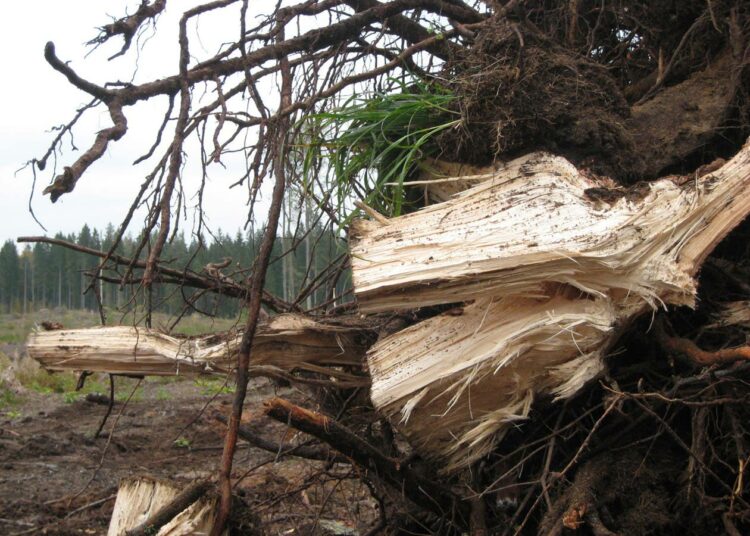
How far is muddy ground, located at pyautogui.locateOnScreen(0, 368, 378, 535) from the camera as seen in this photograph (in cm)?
380

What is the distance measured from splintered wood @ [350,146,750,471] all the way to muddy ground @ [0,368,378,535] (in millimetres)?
907

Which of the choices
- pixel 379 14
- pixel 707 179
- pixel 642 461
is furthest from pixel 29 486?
pixel 707 179

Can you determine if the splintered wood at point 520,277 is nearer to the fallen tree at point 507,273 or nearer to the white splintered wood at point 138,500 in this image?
the fallen tree at point 507,273

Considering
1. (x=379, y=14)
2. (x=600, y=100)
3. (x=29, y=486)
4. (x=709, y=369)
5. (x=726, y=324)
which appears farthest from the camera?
(x=29, y=486)

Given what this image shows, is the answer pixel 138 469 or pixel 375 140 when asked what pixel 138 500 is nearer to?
pixel 375 140

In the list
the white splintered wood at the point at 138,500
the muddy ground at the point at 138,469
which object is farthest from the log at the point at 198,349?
the white splintered wood at the point at 138,500

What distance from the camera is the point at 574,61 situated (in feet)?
9.43

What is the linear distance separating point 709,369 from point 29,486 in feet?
19.0

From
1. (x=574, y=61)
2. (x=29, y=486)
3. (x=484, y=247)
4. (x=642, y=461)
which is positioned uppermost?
(x=574, y=61)

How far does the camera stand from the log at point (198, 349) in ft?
9.45

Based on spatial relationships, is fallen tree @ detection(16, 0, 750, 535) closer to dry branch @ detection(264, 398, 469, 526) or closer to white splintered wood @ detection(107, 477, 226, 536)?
dry branch @ detection(264, 398, 469, 526)

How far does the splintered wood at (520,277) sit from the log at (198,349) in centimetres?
40

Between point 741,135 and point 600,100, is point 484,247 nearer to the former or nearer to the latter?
point 600,100

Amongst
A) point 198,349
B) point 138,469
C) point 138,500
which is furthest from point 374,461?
point 138,469
